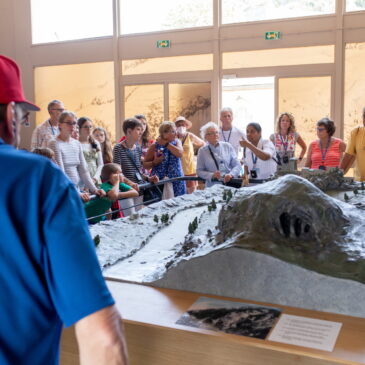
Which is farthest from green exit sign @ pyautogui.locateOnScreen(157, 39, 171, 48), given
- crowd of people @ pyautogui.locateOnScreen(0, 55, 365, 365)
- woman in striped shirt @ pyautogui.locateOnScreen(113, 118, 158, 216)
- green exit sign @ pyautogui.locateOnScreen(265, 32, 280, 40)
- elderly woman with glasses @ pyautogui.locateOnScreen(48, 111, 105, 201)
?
crowd of people @ pyautogui.locateOnScreen(0, 55, 365, 365)

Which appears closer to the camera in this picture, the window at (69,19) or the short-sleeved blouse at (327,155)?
the short-sleeved blouse at (327,155)

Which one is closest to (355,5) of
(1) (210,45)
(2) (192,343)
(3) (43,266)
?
(1) (210,45)

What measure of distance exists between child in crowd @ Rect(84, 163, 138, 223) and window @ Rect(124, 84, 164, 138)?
6720 mm

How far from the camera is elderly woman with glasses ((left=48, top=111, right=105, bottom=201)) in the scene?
5086 mm

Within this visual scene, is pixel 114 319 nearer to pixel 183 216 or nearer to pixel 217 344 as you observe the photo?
pixel 217 344

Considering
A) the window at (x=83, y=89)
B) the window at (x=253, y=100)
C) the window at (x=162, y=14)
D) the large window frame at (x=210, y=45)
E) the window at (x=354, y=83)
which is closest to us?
the window at (x=354, y=83)

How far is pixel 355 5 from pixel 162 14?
4.26 metres

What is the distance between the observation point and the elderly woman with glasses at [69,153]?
5086mm

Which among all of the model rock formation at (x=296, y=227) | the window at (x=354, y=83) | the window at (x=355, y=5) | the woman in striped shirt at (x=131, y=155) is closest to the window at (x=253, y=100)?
the window at (x=354, y=83)

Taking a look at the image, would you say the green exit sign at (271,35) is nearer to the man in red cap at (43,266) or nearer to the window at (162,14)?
the window at (162,14)

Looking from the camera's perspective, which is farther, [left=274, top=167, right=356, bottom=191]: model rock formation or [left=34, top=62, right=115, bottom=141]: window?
[left=34, top=62, right=115, bottom=141]: window

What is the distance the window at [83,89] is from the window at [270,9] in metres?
3.26

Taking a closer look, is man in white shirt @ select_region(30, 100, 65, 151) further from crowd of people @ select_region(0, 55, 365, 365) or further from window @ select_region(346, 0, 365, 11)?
window @ select_region(346, 0, 365, 11)

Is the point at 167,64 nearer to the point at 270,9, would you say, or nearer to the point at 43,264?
the point at 270,9
